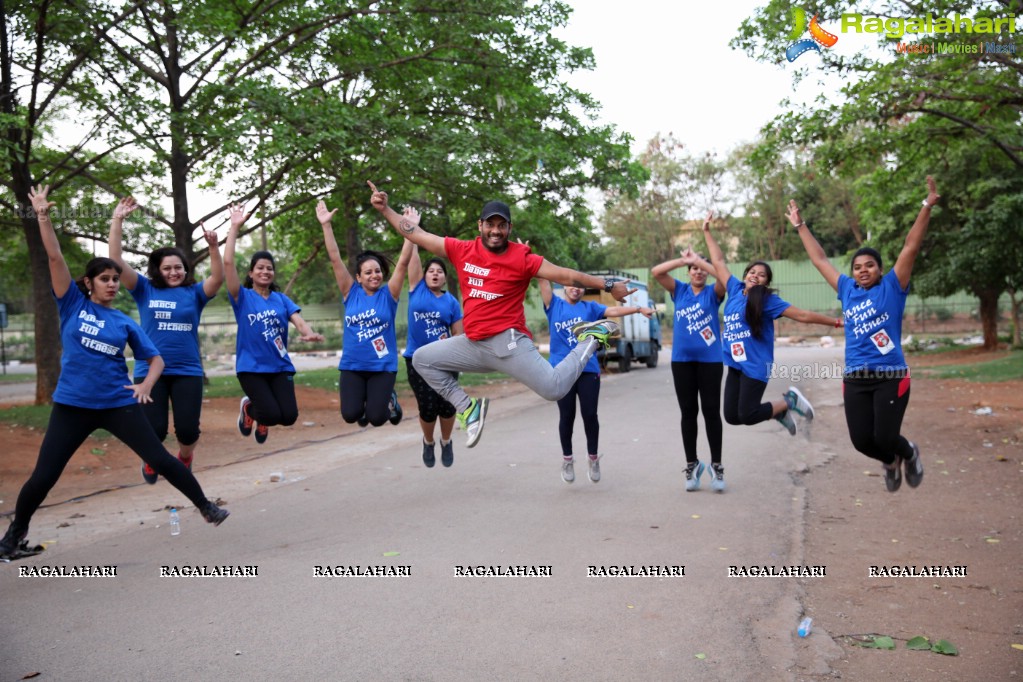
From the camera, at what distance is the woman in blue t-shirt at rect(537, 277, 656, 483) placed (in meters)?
8.51

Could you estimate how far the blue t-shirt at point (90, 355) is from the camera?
226 inches

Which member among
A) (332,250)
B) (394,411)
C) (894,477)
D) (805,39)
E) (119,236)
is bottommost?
(894,477)

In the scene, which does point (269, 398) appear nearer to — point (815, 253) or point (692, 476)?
point (692, 476)

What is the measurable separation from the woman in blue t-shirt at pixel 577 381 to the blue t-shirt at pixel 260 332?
8.42 ft

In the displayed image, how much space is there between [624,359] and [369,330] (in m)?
20.4

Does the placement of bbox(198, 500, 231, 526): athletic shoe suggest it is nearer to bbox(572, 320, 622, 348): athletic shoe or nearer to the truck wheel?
bbox(572, 320, 622, 348): athletic shoe

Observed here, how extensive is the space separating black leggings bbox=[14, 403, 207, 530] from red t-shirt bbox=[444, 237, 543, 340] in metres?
2.39

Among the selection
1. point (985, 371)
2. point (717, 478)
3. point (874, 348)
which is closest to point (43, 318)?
point (717, 478)

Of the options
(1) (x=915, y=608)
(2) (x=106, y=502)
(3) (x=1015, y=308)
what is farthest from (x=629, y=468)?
(3) (x=1015, y=308)

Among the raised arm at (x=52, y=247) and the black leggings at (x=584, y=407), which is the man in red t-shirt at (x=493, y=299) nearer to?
the black leggings at (x=584, y=407)

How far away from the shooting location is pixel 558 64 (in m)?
18.2

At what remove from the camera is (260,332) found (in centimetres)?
763

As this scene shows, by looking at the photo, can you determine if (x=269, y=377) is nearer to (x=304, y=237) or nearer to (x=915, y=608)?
(x=915, y=608)

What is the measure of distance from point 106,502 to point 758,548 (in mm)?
6269
